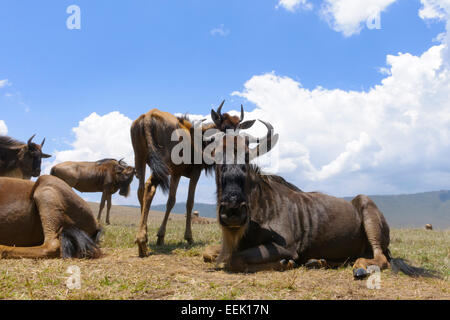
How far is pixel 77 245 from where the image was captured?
5.41m

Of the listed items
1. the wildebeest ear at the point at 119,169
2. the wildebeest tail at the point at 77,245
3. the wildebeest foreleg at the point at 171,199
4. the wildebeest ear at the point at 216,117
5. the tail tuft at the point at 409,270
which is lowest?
the tail tuft at the point at 409,270

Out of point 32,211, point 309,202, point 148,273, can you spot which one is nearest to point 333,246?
point 309,202

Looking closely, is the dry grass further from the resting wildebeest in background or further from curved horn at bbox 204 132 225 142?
the resting wildebeest in background

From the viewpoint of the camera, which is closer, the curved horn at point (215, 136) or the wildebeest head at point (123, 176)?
the curved horn at point (215, 136)

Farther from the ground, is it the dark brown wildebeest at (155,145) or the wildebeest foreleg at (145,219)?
the dark brown wildebeest at (155,145)

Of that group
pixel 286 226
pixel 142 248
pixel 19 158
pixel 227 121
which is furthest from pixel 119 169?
pixel 286 226

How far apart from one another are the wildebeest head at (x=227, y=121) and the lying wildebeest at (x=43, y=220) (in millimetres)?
2712

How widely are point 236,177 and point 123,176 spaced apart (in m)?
15.5

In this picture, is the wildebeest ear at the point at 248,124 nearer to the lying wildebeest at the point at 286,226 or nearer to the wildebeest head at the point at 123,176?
the lying wildebeest at the point at 286,226

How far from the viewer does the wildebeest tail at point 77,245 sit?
17.3 feet

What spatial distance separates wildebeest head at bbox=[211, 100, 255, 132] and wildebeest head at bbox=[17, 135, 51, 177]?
8343 millimetres

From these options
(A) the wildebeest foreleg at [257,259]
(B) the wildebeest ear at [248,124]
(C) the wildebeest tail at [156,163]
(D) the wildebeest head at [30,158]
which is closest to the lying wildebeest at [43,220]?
(C) the wildebeest tail at [156,163]

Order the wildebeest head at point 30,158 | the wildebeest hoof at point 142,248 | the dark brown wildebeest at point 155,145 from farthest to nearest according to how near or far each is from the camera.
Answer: the wildebeest head at point 30,158 < the dark brown wildebeest at point 155,145 < the wildebeest hoof at point 142,248

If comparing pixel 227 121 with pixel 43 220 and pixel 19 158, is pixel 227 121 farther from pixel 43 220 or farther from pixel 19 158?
pixel 19 158
